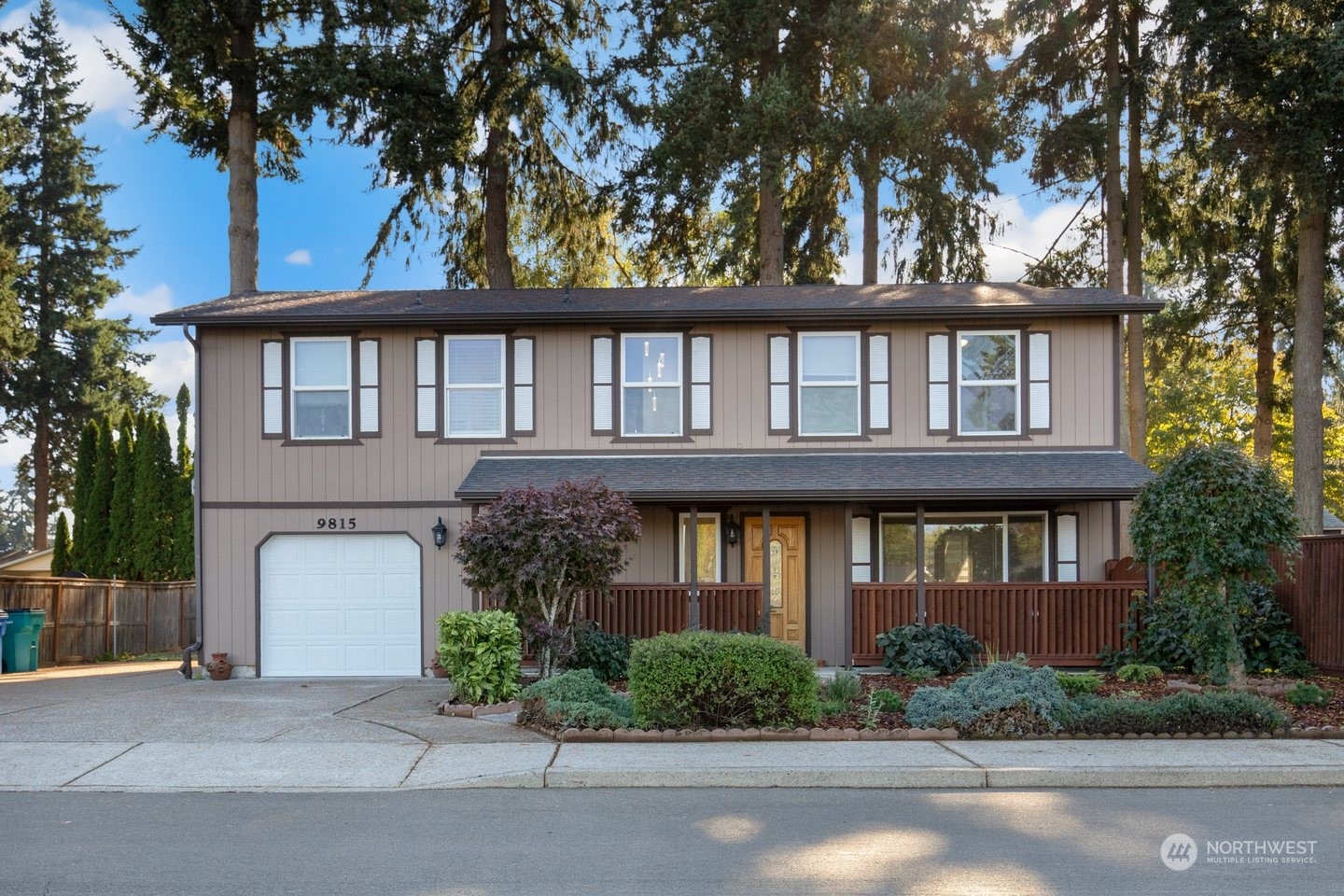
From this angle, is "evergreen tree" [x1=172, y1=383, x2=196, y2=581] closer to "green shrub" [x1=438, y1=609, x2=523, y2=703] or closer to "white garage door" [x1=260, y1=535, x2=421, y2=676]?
"white garage door" [x1=260, y1=535, x2=421, y2=676]

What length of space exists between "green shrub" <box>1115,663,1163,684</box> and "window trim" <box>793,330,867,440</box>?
15.8 ft

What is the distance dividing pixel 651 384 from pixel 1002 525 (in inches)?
219

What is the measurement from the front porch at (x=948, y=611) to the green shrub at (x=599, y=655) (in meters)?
1.14

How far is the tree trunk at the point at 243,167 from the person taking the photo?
886 inches

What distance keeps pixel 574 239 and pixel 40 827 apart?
21.6 metres

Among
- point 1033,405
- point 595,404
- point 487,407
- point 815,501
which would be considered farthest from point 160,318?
point 1033,405

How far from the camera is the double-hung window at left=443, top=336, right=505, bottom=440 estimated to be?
16.6 meters

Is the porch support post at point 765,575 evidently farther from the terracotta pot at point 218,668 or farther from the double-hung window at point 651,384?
the terracotta pot at point 218,668

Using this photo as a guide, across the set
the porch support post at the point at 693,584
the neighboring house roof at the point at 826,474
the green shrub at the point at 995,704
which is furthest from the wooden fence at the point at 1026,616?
the green shrub at the point at 995,704

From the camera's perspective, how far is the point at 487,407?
16.6 meters

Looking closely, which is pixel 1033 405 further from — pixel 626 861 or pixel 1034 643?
pixel 626 861

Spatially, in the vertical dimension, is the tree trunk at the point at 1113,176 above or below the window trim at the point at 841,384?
above

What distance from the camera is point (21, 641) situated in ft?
58.0

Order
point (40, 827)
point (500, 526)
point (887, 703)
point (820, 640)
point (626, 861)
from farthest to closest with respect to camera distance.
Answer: point (820, 640) < point (500, 526) < point (887, 703) < point (40, 827) < point (626, 861)
